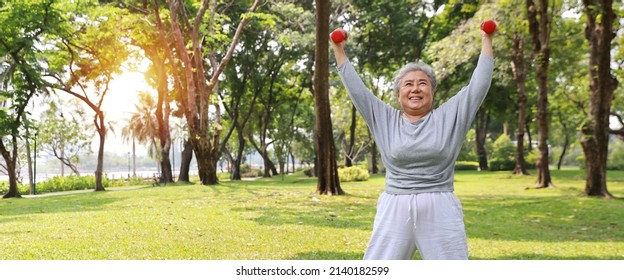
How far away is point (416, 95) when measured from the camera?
7.35ft

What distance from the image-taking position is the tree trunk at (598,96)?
10195mm

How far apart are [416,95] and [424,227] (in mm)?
525

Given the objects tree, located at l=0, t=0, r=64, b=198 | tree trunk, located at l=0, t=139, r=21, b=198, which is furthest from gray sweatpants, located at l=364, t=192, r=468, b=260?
tree trunk, located at l=0, t=139, r=21, b=198

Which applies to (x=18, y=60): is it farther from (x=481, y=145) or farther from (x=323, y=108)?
(x=481, y=145)

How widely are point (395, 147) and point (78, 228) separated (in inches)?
223

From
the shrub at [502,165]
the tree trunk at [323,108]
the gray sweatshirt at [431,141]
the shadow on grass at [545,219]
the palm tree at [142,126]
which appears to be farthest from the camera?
the palm tree at [142,126]

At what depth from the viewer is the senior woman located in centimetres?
215

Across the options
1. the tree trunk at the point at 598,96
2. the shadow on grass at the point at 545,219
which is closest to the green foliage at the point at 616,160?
the tree trunk at the point at 598,96

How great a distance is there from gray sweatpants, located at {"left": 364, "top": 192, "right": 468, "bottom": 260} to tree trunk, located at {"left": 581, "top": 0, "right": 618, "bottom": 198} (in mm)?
9464

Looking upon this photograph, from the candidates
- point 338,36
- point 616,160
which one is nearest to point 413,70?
point 338,36

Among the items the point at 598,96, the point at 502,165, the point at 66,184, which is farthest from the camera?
the point at 502,165

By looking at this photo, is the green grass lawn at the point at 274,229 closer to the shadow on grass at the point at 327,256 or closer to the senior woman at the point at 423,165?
the shadow on grass at the point at 327,256

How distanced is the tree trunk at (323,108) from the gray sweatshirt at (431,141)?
27.8 feet

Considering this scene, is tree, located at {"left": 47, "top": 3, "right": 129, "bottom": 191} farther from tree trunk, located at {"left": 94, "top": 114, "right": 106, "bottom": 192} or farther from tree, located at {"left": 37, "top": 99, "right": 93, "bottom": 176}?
tree, located at {"left": 37, "top": 99, "right": 93, "bottom": 176}
